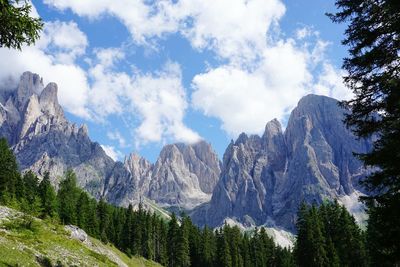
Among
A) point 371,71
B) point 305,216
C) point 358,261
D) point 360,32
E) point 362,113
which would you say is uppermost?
point 305,216

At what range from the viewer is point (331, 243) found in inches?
2879

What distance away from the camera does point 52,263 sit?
33.9 metres

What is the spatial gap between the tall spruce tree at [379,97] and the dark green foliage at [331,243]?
5511cm

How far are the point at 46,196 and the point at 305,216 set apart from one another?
59.3 metres

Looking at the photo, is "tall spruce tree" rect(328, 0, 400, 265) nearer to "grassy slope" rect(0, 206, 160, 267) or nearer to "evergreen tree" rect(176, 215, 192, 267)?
"grassy slope" rect(0, 206, 160, 267)

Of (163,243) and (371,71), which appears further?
(163,243)

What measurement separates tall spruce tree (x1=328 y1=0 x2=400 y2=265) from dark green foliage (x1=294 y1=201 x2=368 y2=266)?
181ft

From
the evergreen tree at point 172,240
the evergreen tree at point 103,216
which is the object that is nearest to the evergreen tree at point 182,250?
the evergreen tree at point 172,240

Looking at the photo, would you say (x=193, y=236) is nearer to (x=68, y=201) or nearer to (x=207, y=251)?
(x=207, y=251)

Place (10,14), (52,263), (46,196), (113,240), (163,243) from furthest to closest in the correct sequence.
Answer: (163,243) < (113,240) < (46,196) < (52,263) < (10,14)

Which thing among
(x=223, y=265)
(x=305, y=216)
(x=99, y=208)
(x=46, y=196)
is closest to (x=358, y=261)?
(x=305, y=216)

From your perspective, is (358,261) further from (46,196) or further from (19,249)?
(46,196)

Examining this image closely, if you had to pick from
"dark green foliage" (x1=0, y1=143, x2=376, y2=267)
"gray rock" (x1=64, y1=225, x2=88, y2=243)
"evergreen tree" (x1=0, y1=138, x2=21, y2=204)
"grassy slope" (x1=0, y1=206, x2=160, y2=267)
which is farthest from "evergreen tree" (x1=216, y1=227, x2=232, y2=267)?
"grassy slope" (x1=0, y1=206, x2=160, y2=267)

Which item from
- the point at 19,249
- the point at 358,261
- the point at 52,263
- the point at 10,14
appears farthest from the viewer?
the point at 358,261
